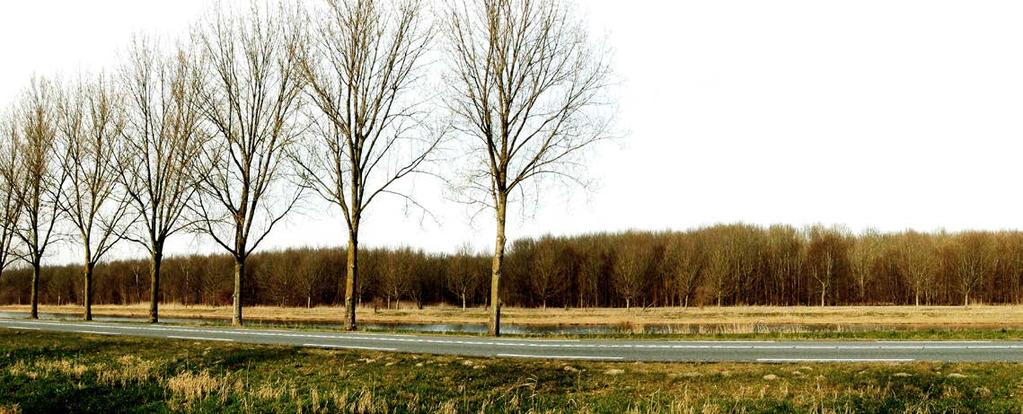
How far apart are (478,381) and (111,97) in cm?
2896

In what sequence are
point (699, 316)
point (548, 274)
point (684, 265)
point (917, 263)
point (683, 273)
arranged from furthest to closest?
point (548, 274)
point (684, 265)
point (683, 273)
point (917, 263)
point (699, 316)

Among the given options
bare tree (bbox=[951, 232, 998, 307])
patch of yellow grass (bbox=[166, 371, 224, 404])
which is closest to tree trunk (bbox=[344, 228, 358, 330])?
patch of yellow grass (bbox=[166, 371, 224, 404])

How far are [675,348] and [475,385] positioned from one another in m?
5.35

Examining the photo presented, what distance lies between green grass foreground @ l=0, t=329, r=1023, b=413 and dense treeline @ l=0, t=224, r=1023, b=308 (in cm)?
6144

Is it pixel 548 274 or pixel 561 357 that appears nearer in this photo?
pixel 561 357

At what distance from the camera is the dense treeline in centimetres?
7500

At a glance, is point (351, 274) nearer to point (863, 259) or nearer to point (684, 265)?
point (684, 265)

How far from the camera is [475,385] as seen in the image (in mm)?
10781

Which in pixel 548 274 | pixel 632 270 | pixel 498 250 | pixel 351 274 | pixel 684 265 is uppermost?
Result: pixel 498 250

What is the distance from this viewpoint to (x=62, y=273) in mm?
104188

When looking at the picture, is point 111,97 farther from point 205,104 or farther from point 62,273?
point 62,273

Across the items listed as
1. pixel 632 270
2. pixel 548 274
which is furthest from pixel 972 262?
pixel 548 274

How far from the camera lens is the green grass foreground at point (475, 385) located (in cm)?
A: 906

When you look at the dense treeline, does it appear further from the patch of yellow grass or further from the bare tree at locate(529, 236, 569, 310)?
the patch of yellow grass
